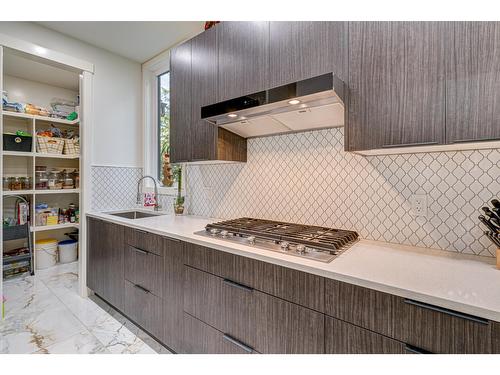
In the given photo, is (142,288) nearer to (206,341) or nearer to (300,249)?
(206,341)

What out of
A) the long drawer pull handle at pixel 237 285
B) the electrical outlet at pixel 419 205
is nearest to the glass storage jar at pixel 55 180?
the long drawer pull handle at pixel 237 285

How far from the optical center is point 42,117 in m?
3.14

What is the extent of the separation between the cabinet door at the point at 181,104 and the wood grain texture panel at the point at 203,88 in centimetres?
6

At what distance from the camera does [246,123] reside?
1.74 m

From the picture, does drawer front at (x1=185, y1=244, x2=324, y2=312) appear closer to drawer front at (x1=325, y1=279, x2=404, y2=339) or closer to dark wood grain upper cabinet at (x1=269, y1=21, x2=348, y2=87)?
drawer front at (x1=325, y1=279, x2=404, y2=339)

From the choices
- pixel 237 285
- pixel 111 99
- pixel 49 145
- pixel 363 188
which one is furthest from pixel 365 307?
pixel 49 145

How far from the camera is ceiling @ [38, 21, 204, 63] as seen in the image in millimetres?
2420

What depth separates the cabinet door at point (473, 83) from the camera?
941 millimetres

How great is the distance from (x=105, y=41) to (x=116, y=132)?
0.94 meters

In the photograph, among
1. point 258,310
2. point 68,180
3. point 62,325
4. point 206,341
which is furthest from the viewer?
point 68,180

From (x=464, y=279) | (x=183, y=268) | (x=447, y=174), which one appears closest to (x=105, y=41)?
(x=183, y=268)

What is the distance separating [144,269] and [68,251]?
2.40 meters

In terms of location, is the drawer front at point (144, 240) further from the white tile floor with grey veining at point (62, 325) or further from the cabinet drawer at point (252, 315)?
the white tile floor with grey veining at point (62, 325)
